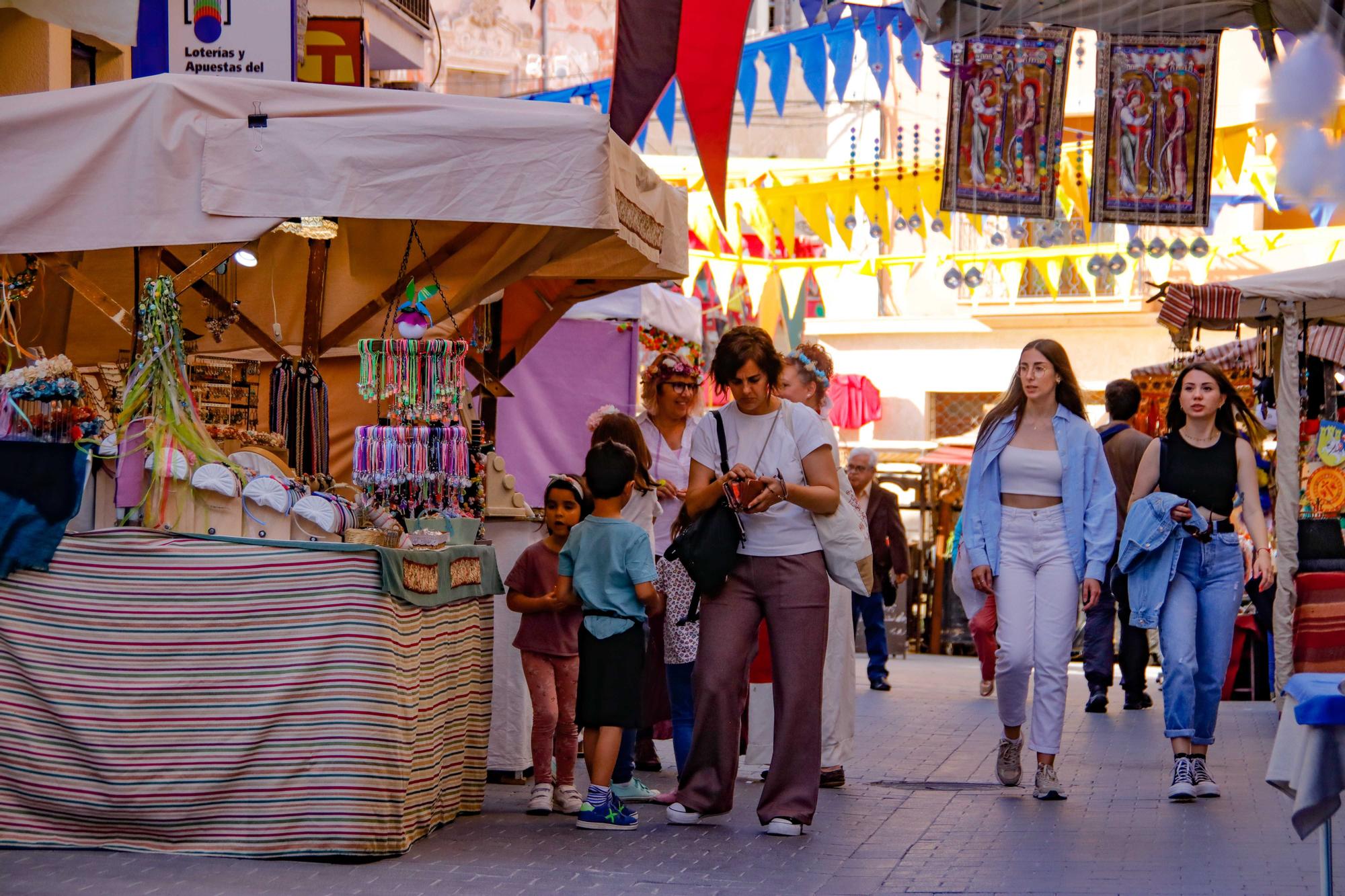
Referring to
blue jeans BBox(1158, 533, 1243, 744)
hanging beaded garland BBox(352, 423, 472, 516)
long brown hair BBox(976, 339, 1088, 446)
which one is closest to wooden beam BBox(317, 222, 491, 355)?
hanging beaded garland BBox(352, 423, 472, 516)

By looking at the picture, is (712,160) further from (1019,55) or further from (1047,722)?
(1047,722)

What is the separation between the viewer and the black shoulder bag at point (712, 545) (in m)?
6.45

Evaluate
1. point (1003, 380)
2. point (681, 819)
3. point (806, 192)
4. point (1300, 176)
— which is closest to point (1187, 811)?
point (681, 819)

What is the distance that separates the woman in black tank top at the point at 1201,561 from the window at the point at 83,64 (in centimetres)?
702

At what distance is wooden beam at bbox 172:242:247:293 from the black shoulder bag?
227cm

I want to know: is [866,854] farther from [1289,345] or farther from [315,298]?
[1289,345]

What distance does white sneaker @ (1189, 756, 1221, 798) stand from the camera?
754 cm

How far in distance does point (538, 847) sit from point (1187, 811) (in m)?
2.89

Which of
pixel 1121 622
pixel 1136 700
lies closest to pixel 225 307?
pixel 1121 622

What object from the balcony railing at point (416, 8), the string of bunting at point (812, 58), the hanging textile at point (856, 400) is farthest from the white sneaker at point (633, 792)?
the hanging textile at point (856, 400)

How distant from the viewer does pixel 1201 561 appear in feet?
25.0

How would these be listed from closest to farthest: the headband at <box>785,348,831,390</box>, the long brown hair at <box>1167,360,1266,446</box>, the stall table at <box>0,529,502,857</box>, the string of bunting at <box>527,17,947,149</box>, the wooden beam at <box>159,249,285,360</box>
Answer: the stall table at <box>0,529,502,857</box>
the long brown hair at <box>1167,360,1266,446</box>
the wooden beam at <box>159,249,285,360</box>
the headband at <box>785,348,831,390</box>
the string of bunting at <box>527,17,947,149</box>

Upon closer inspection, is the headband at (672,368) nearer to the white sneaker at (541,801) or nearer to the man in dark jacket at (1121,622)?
the white sneaker at (541,801)

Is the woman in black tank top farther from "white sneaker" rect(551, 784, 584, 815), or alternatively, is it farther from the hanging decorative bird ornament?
the hanging decorative bird ornament
